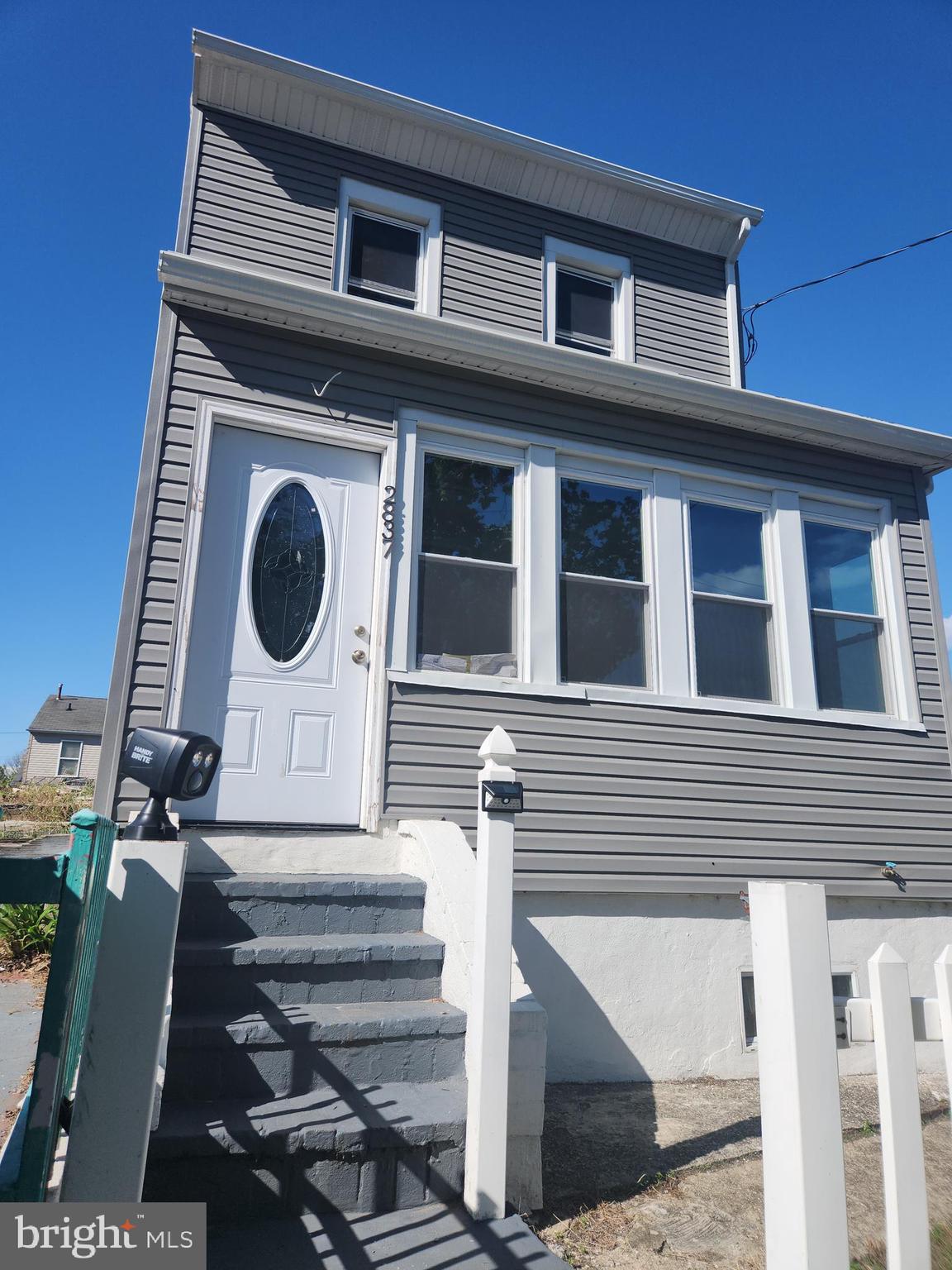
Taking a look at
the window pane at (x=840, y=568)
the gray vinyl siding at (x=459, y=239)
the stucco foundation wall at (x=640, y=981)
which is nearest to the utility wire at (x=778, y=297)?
the gray vinyl siding at (x=459, y=239)

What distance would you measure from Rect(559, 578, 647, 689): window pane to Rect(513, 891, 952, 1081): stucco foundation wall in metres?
1.38

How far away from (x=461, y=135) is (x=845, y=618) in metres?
4.75

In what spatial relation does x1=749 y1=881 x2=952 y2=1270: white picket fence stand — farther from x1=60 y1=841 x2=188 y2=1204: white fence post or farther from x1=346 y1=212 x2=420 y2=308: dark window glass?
x1=346 y1=212 x2=420 y2=308: dark window glass

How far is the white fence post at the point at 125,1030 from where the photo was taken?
1.72 metres

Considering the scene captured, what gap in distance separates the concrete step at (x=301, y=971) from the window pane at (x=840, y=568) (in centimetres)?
407

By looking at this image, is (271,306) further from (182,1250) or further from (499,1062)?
(182,1250)

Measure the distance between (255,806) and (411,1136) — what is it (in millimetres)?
2096

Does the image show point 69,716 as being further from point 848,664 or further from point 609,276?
point 848,664

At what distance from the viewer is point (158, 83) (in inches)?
229

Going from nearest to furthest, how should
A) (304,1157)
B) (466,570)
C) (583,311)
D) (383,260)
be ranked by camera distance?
(304,1157)
(466,570)
(383,260)
(583,311)

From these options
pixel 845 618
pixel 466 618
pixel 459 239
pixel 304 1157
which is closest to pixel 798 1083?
pixel 304 1157

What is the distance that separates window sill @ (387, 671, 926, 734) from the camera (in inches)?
182

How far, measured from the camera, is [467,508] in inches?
198

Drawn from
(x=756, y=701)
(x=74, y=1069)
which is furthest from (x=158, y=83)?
(x=74, y=1069)
